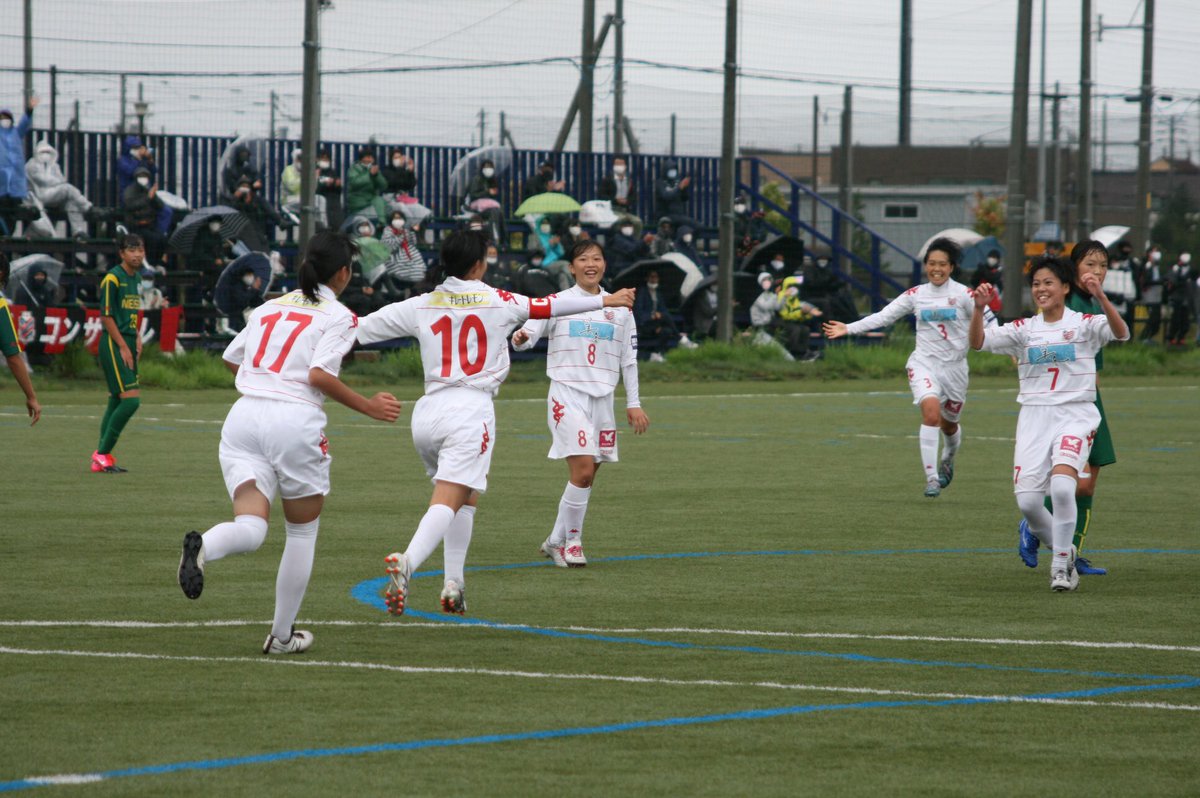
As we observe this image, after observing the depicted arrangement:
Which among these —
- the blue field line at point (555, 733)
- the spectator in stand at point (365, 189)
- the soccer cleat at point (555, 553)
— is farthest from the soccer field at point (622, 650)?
the spectator in stand at point (365, 189)

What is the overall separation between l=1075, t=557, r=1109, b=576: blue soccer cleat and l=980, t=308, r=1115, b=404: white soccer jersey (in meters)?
0.97

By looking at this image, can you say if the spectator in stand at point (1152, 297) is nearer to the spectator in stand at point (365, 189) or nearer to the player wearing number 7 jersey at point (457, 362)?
the spectator in stand at point (365, 189)

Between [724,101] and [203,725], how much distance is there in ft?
97.3

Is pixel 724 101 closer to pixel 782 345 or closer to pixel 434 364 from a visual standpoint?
pixel 782 345

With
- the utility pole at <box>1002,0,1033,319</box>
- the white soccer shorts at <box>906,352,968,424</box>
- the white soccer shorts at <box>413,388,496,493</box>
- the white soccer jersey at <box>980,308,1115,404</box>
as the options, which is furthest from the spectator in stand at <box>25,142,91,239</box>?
the white soccer shorts at <box>413,388,496,493</box>

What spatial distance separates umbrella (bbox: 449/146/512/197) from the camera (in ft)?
111

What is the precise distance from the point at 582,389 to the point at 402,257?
21098mm

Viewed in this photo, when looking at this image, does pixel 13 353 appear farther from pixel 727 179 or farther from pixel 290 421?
pixel 727 179

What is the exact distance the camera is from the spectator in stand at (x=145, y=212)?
97.3 feet

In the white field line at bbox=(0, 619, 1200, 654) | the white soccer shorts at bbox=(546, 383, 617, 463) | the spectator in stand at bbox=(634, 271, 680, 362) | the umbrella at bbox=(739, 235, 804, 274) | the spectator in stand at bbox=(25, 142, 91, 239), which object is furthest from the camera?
the umbrella at bbox=(739, 235, 804, 274)

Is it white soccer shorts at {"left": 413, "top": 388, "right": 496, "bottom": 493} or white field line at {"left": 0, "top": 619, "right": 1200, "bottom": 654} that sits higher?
white soccer shorts at {"left": 413, "top": 388, "right": 496, "bottom": 493}

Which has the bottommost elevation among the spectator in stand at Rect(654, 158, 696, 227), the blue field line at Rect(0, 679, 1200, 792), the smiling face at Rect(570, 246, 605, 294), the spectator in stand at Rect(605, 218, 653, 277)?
the blue field line at Rect(0, 679, 1200, 792)

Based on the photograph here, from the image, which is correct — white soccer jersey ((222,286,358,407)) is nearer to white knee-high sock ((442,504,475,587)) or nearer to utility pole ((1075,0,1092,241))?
white knee-high sock ((442,504,475,587))

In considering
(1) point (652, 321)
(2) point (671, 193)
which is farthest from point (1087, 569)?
(2) point (671, 193)
